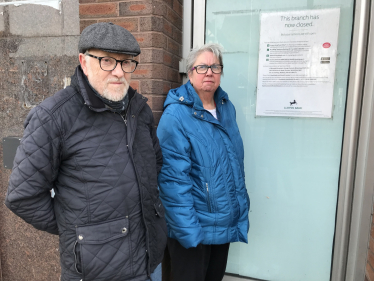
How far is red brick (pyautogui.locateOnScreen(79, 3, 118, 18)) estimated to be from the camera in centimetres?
230

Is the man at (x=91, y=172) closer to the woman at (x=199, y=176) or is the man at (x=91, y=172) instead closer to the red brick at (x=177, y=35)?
the woman at (x=199, y=176)

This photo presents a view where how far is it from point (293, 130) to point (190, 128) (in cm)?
110

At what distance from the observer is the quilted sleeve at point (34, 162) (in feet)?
4.23

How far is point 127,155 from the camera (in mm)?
1475

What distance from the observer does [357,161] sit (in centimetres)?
235

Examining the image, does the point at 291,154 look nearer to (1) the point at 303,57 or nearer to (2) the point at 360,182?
(2) the point at 360,182

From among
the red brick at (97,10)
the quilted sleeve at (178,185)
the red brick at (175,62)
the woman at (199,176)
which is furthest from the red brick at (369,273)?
the red brick at (97,10)

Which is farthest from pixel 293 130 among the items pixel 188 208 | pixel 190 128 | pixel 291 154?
pixel 188 208

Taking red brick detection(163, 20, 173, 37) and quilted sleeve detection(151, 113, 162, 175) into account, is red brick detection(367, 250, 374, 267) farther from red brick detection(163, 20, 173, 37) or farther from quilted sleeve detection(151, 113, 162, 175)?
red brick detection(163, 20, 173, 37)

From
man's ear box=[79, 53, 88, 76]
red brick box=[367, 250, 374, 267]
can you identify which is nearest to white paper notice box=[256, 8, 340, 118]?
red brick box=[367, 250, 374, 267]

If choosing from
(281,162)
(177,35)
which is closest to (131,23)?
(177,35)

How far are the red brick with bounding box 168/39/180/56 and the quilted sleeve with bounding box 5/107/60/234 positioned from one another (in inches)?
55.3

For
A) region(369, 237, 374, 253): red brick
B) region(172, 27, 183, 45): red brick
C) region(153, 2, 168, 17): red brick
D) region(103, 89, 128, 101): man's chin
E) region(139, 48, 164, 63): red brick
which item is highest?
region(153, 2, 168, 17): red brick

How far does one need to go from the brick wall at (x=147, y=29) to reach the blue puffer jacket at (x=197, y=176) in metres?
0.31
